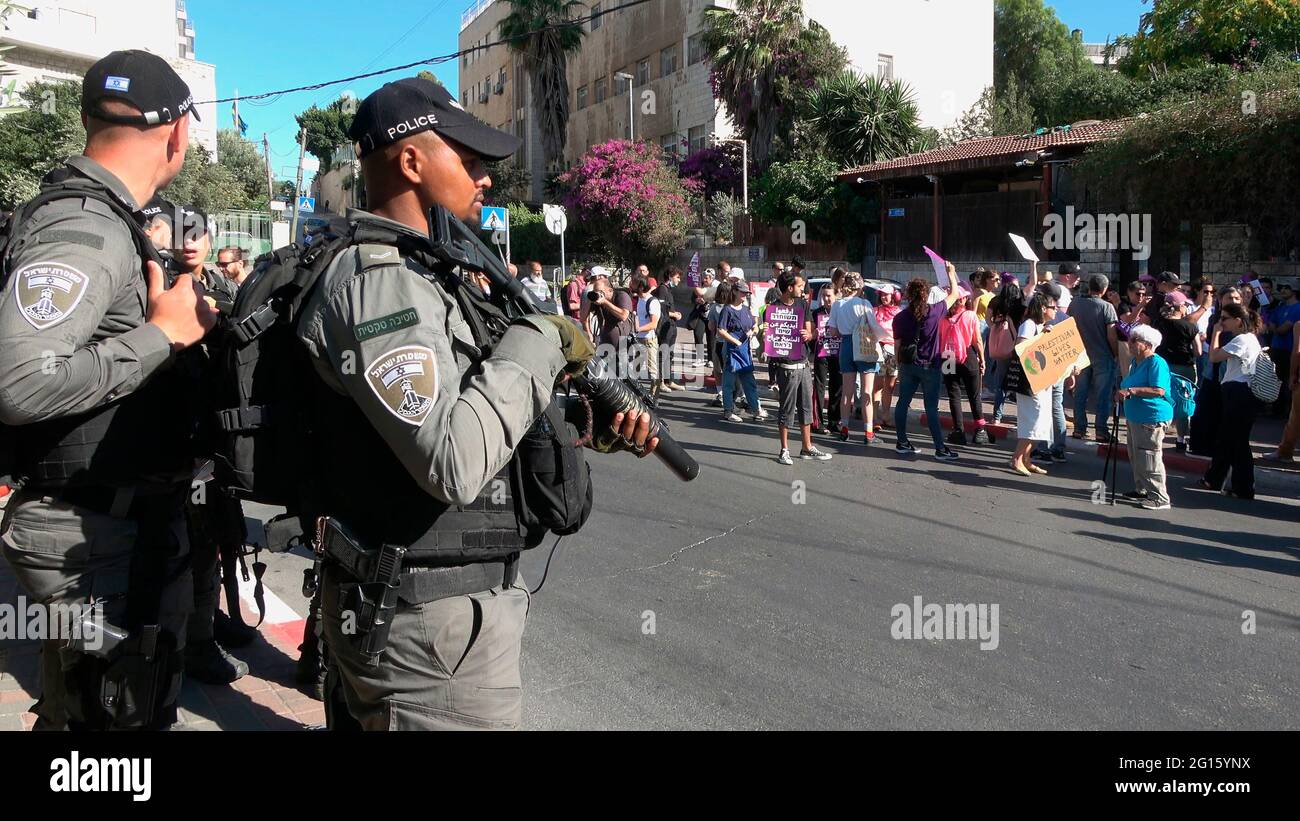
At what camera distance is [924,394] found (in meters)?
10.1

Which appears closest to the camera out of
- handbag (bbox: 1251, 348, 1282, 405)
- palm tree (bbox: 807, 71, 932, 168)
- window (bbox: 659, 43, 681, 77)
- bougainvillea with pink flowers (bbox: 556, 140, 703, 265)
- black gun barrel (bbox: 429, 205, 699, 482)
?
black gun barrel (bbox: 429, 205, 699, 482)

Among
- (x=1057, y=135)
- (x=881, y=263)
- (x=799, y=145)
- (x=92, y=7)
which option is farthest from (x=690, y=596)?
(x=92, y=7)

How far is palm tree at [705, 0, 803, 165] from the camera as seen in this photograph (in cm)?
2872

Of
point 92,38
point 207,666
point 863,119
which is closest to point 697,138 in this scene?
point 863,119

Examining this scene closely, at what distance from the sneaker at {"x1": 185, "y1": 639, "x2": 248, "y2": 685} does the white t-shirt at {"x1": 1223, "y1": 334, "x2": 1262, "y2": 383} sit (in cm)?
785

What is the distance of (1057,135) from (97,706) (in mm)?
21881

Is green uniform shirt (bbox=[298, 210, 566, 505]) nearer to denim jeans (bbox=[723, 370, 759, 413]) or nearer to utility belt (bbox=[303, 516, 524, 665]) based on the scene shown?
utility belt (bbox=[303, 516, 524, 665])

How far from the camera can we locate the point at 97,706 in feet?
8.62

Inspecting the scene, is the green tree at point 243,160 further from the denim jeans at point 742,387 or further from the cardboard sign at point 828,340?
the cardboard sign at point 828,340

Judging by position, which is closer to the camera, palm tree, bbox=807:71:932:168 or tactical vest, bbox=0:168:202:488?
tactical vest, bbox=0:168:202:488

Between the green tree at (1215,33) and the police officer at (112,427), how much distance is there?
30040mm

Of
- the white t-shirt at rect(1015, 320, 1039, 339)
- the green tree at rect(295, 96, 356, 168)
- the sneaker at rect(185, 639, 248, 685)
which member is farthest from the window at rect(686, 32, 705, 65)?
the green tree at rect(295, 96, 356, 168)

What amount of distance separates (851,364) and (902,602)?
18.8 ft
